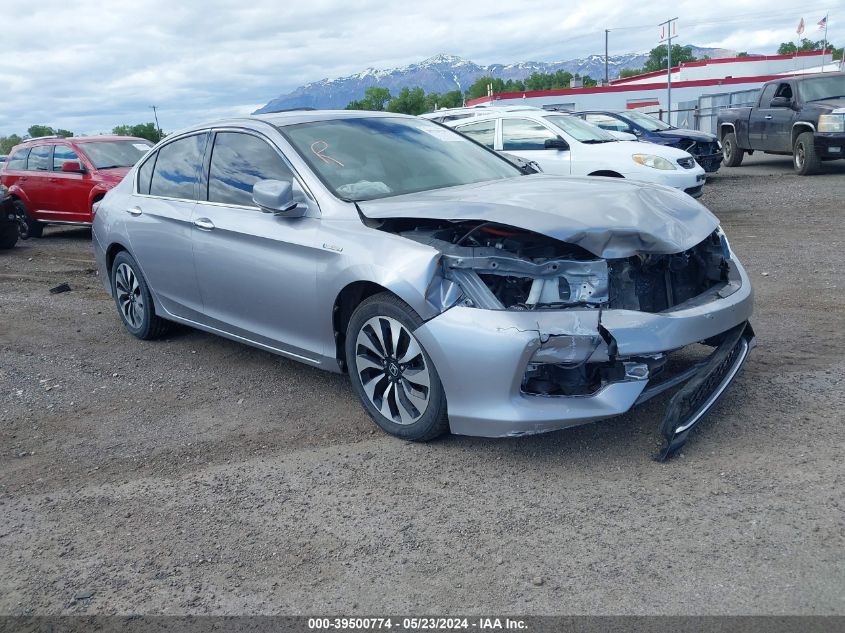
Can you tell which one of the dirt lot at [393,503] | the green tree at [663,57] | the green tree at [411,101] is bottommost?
the dirt lot at [393,503]

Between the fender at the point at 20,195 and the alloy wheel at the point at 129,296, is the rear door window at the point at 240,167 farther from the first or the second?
the fender at the point at 20,195

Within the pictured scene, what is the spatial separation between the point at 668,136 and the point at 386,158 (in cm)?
1261

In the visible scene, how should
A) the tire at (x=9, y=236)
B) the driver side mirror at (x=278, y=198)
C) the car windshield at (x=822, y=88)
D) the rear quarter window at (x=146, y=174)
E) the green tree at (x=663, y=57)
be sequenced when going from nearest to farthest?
the driver side mirror at (x=278, y=198) < the rear quarter window at (x=146, y=174) < the tire at (x=9, y=236) < the car windshield at (x=822, y=88) < the green tree at (x=663, y=57)

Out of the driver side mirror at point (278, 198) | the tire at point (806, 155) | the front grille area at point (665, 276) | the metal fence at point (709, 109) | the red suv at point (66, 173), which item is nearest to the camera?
the front grille area at point (665, 276)

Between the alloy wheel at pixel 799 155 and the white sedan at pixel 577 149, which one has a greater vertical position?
the white sedan at pixel 577 149

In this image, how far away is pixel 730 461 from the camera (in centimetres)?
367

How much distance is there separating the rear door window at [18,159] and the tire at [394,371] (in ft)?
38.2

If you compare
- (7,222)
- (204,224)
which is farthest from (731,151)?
(204,224)

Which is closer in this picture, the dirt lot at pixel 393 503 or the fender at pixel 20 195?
the dirt lot at pixel 393 503

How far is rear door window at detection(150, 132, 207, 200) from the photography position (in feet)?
18.4

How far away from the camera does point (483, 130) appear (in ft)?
41.7

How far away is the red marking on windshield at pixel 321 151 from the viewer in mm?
4820

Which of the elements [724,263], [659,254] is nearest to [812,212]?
[724,263]

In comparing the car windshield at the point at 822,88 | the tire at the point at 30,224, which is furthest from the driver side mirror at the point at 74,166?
the car windshield at the point at 822,88
